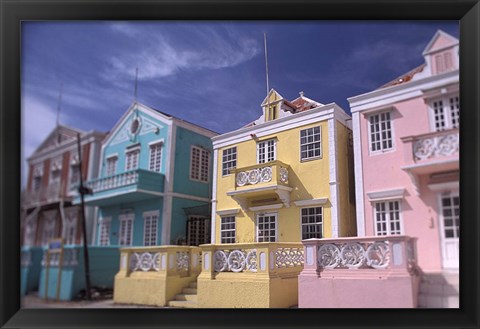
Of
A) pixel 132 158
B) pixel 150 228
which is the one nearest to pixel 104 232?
pixel 150 228

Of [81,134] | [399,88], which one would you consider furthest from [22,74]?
[399,88]

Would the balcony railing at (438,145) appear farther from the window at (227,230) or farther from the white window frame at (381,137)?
the window at (227,230)

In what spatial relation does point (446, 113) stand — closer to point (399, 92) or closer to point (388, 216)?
point (399, 92)

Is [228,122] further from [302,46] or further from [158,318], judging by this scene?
[158,318]

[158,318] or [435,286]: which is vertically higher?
[435,286]

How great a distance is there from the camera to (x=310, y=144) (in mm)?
6762

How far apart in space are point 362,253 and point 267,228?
1604mm

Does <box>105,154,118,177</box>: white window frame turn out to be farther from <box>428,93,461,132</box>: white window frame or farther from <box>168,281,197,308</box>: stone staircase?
<box>428,93,461,132</box>: white window frame

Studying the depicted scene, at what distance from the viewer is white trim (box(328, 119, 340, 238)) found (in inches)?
253

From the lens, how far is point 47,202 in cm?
694

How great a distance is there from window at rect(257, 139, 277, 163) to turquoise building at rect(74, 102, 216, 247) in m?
0.77

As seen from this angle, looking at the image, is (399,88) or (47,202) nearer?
(399,88)

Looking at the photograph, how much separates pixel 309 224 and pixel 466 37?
332 centimetres

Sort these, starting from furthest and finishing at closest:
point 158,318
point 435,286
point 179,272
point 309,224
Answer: point 179,272 < point 309,224 < point 158,318 < point 435,286
